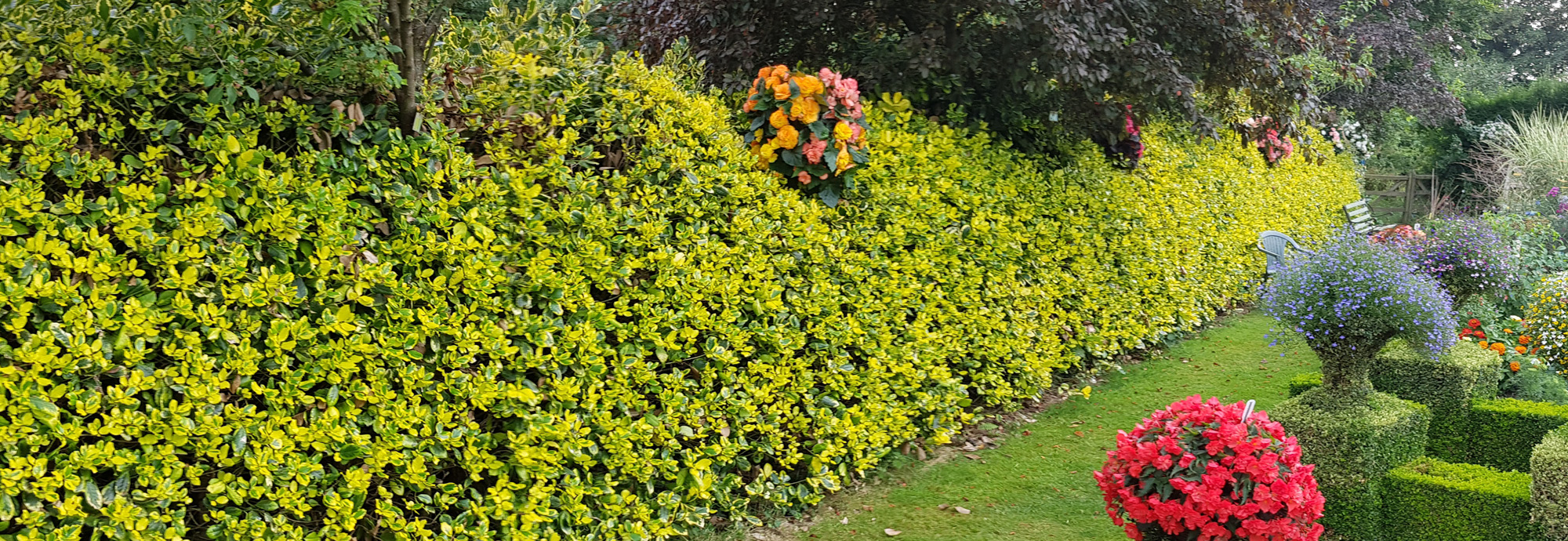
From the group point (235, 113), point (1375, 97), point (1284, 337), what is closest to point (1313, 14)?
point (1284, 337)

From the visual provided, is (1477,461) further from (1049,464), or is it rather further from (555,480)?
(555,480)

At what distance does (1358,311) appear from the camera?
473cm

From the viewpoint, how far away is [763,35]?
5.95m

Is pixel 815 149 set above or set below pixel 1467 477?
A: above

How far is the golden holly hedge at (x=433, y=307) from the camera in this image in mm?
2502

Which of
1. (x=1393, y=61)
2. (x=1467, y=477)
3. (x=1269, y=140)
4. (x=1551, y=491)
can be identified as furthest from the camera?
(x=1393, y=61)

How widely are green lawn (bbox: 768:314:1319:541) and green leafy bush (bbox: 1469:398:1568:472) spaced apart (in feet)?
3.31

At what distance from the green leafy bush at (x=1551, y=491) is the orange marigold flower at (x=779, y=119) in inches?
131

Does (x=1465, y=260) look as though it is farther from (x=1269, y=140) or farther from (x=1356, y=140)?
(x=1356, y=140)

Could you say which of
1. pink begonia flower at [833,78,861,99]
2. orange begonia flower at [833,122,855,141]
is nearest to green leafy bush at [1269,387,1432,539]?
orange begonia flower at [833,122,855,141]

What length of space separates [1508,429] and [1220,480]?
2.51m

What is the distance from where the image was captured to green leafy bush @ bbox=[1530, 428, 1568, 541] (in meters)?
3.81

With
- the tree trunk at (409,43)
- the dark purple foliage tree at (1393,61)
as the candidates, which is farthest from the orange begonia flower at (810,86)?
the dark purple foliage tree at (1393,61)

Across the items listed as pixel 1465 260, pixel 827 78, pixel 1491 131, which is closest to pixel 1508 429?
pixel 1465 260
